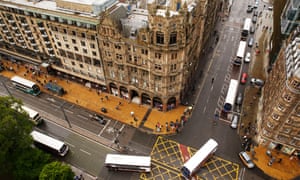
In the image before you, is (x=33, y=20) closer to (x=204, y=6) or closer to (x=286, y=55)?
(x=204, y=6)

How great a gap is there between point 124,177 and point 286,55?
192 feet

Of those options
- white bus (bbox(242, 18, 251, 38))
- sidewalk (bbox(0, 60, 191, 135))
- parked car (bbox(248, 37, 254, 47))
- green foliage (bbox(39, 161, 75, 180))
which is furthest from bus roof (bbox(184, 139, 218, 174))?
white bus (bbox(242, 18, 251, 38))

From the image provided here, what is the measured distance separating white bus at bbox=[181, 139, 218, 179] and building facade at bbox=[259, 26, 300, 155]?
1627 centimetres

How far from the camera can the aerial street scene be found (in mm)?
54844

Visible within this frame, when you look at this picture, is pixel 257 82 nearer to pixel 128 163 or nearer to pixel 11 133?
pixel 128 163

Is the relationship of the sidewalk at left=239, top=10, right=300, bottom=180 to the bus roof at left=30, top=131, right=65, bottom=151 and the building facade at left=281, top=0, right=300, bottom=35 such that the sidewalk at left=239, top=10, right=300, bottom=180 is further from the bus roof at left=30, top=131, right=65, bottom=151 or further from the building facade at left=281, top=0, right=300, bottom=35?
the bus roof at left=30, top=131, right=65, bottom=151

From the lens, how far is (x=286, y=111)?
52.1 metres

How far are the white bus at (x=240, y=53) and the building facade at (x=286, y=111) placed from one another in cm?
3326

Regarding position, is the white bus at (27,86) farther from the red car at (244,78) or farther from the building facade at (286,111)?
the red car at (244,78)

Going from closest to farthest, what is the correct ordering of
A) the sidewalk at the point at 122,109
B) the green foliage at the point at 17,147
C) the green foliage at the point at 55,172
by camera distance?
1. the green foliage at the point at 55,172
2. the green foliage at the point at 17,147
3. the sidewalk at the point at 122,109

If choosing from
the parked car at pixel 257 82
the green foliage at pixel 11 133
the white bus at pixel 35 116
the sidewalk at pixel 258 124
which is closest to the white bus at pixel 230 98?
the sidewalk at pixel 258 124

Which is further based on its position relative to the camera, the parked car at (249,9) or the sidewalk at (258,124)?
the parked car at (249,9)

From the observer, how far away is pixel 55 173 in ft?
150

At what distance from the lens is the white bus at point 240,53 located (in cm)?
9557
